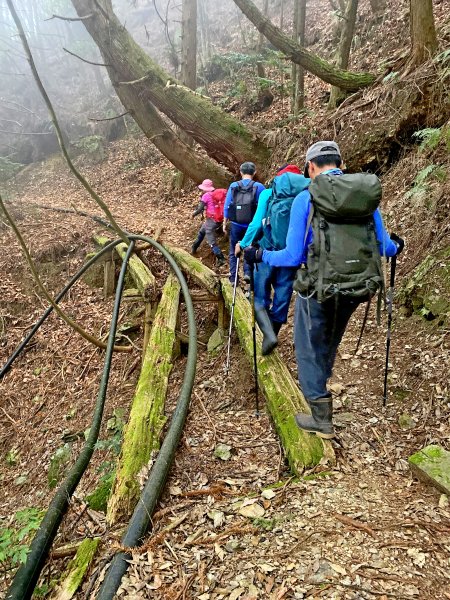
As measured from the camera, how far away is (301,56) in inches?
341

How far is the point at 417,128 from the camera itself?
7652 mm

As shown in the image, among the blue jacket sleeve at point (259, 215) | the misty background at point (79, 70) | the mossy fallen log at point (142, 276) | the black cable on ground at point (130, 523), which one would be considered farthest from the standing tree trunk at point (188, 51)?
the black cable on ground at point (130, 523)

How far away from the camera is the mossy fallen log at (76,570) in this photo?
2.75 m

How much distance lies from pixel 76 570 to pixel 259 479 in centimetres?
154

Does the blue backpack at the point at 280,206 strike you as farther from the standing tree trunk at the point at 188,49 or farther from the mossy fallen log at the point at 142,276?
the standing tree trunk at the point at 188,49

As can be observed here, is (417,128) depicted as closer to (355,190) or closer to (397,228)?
(397,228)

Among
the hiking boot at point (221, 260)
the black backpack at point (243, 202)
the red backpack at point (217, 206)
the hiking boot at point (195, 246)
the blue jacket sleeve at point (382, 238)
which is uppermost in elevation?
the blue jacket sleeve at point (382, 238)

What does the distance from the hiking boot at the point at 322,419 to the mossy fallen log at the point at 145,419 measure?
1.47 metres

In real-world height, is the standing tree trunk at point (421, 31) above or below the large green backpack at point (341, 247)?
above

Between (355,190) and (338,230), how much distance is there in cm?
32

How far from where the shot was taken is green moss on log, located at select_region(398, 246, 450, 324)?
491cm

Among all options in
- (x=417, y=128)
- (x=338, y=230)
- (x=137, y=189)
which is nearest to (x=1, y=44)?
(x=137, y=189)

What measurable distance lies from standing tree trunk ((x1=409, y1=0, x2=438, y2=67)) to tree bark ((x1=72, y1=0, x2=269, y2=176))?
3.66 metres

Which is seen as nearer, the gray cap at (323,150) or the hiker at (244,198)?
the gray cap at (323,150)
